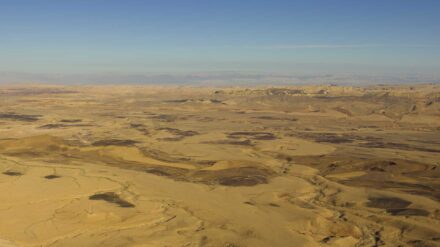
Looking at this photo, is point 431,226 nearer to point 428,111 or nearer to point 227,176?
point 227,176

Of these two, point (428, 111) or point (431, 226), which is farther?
point (428, 111)

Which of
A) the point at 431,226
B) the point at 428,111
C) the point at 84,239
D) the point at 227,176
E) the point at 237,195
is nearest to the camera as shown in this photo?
the point at 84,239

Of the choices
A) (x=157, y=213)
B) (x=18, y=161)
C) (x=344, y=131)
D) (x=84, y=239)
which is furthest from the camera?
(x=344, y=131)

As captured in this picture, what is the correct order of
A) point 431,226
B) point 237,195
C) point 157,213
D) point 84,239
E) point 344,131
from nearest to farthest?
1. point 84,239
2. point 431,226
3. point 157,213
4. point 237,195
5. point 344,131

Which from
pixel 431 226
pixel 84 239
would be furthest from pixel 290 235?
pixel 84 239

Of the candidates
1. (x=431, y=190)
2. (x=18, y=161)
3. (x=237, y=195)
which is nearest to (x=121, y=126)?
(x=18, y=161)

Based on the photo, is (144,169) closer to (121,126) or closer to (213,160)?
(213,160)
